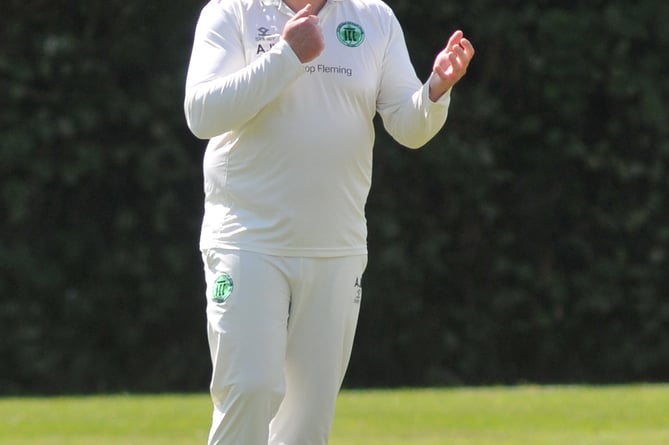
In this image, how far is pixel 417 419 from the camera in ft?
24.0

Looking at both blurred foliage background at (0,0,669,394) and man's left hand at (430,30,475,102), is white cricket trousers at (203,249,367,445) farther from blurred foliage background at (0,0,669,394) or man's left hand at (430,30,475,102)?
blurred foliage background at (0,0,669,394)

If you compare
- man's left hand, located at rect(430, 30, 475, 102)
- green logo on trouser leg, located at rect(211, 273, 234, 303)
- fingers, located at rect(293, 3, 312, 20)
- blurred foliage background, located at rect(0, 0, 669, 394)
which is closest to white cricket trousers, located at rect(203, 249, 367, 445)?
green logo on trouser leg, located at rect(211, 273, 234, 303)

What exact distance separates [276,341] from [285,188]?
43cm

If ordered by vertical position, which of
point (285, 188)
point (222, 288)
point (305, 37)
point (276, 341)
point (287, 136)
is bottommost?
point (276, 341)

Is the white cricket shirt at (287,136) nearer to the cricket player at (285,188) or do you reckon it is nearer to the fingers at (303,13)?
the cricket player at (285,188)

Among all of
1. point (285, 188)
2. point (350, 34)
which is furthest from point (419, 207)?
point (285, 188)

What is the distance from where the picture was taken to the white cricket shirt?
381 cm

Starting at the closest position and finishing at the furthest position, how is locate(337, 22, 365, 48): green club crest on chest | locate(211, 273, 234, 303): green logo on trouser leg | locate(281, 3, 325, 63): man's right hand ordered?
locate(281, 3, 325, 63): man's right hand → locate(211, 273, 234, 303): green logo on trouser leg → locate(337, 22, 365, 48): green club crest on chest

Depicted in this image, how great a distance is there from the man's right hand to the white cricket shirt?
54 mm

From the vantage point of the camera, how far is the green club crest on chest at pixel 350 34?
12.9 feet

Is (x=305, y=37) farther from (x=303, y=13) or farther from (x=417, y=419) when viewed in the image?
(x=417, y=419)

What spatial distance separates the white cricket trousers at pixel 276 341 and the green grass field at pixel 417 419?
8.65ft

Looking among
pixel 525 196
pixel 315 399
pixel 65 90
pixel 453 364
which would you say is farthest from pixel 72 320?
pixel 315 399

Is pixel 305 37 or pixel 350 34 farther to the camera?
pixel 350 34
